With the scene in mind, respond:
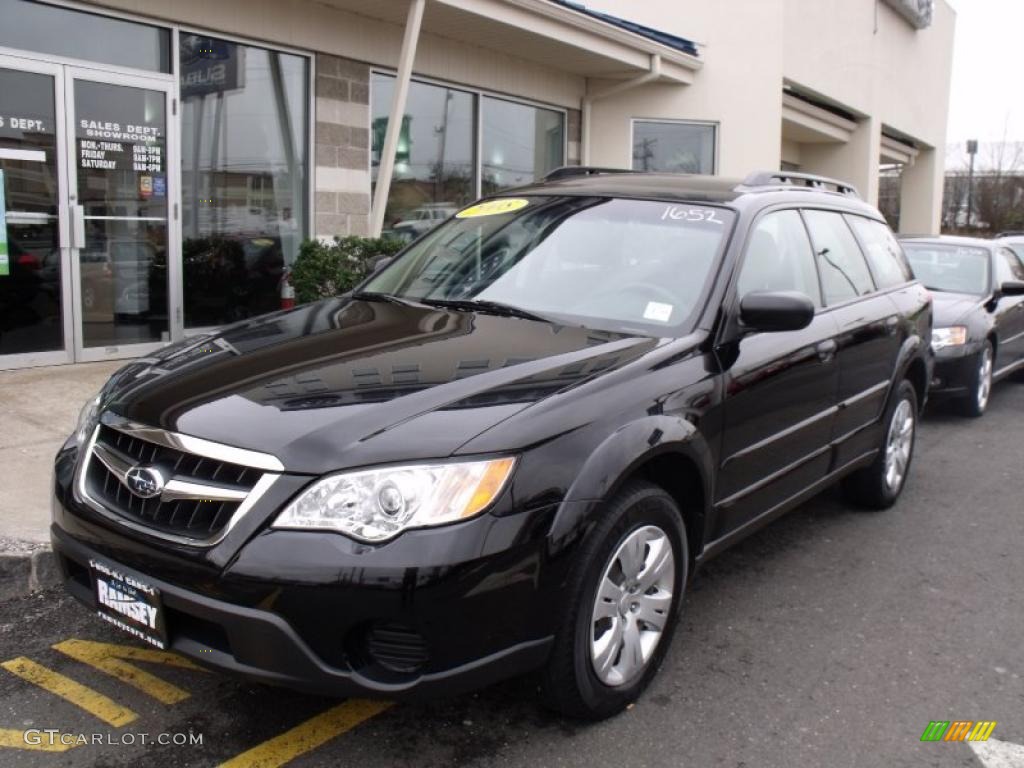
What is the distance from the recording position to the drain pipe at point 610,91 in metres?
12.3

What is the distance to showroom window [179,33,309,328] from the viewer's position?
843 centimetres

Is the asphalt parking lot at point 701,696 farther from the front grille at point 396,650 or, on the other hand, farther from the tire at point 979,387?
the tire at point 979,387

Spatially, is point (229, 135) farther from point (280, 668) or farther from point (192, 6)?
point (280, 668)

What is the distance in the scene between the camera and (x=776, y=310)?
11.5ft

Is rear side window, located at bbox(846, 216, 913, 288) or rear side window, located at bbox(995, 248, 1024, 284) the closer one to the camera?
rear side window, located at bbox(846, 216, 913, 288)

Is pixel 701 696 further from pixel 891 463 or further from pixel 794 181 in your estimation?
pixel 794 181

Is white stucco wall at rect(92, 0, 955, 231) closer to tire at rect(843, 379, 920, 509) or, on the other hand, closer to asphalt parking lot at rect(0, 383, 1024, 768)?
tire at rect(843, 379, 920, 509)

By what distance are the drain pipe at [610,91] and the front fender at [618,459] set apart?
10.0m

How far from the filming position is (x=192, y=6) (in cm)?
807

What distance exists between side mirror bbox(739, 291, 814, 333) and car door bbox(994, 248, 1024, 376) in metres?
6.17

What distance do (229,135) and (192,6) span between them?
1.13 m

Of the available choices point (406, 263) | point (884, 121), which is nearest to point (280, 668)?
point (406, 263)

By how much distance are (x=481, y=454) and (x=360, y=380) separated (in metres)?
0.58

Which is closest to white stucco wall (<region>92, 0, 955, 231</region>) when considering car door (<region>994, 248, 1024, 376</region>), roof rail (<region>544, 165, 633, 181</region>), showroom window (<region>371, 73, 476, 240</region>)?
showroom window (<region>371, 73, 476, 240</region>)
